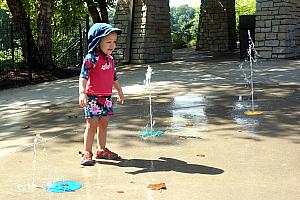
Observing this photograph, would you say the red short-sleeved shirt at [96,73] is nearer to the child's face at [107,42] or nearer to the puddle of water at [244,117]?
the child's face at [107,42]

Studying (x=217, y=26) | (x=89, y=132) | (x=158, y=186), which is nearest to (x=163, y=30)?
(x=217, y=26)

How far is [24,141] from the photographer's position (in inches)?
216

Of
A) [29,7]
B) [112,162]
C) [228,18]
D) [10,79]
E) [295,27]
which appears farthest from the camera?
Result: [228,18]

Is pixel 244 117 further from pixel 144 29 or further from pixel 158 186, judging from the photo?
pixel 144 29

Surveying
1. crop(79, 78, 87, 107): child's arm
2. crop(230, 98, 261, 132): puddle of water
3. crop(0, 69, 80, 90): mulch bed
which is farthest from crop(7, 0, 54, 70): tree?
Result: crop(79, 78, 87, 107): child's arm

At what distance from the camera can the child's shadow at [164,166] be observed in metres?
4.04

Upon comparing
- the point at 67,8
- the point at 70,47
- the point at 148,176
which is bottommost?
the point at 148,176

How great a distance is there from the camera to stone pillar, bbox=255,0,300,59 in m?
13.6

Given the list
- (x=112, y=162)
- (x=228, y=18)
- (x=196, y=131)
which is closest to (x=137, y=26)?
(x=228, y=18)

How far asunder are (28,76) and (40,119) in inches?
231

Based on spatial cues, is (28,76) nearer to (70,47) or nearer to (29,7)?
(70,47)

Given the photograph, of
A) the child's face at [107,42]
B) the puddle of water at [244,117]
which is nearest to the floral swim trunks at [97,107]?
the child's face at [107,42]

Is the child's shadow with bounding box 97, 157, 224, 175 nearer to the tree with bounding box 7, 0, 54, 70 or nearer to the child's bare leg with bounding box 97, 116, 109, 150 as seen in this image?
the child's bare leg with bounding box 97, 116, 109, 150

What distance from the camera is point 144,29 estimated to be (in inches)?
592
